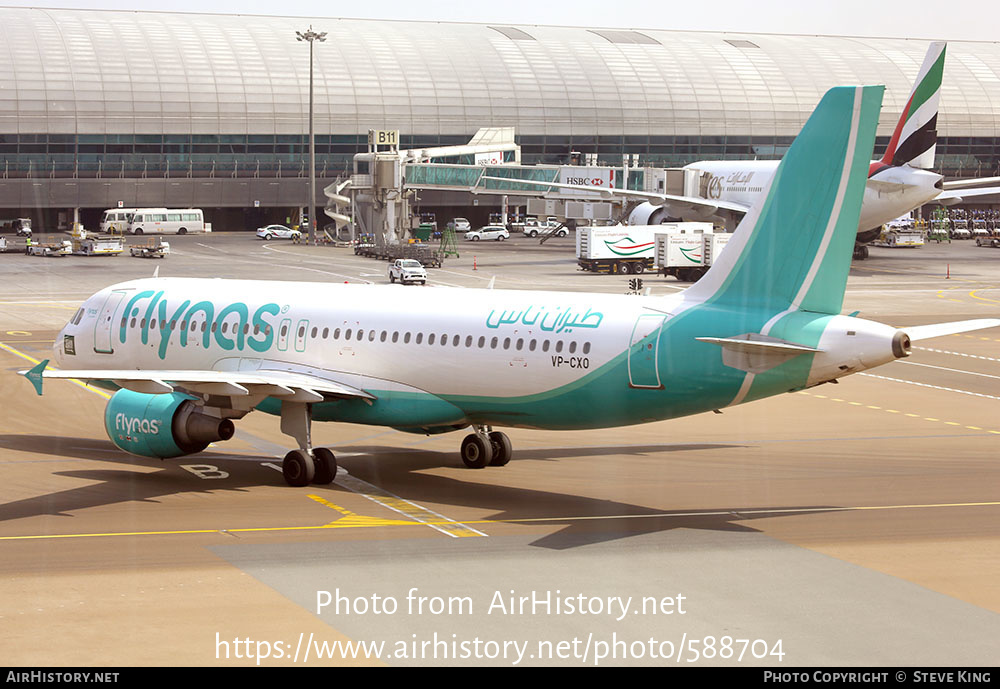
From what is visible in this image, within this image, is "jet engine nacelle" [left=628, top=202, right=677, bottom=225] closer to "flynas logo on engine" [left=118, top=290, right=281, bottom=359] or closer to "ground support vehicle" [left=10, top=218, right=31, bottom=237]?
"ground support vehicle" [left=10, top=218, right=31, bottom=237]

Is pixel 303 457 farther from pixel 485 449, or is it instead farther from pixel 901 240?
pixel 901 240

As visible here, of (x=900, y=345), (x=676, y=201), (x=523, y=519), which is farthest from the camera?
(x=676, y=201)

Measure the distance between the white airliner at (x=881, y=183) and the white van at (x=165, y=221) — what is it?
188 ft

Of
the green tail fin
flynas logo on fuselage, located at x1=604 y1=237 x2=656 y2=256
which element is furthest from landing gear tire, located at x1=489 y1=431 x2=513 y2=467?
flynas logo on fuselage, located at x1=604 y1=237 x2=656 y2=256

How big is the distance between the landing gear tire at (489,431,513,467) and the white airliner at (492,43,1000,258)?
1887 inches

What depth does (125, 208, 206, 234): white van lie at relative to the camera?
481ft

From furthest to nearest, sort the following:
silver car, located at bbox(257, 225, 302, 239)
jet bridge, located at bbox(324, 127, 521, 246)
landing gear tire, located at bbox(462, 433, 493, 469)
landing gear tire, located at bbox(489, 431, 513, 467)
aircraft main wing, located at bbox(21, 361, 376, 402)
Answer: silver car, located at bbox(257, 225, 302, 239)
jet bridge, located at bbox(324, 127, 521, 246)
landing gear tire, located at bbox(489, 431, 513, 467)
landing gear tire, located at bbox(462, 433, 493, 469)
aircraft main wing, located at bbox(21, 361, 376, 402)

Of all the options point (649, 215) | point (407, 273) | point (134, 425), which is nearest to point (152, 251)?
point (407, 273)

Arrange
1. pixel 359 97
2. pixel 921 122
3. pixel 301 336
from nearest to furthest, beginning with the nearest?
pixel 301 336 → pixel 921 122 → pixel 359 97

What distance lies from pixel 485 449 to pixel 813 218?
10.3 m

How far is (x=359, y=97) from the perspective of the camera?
156500mm

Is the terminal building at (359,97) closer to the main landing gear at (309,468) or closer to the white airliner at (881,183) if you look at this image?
the white airliner at (881,183)

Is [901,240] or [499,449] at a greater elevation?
[901,240]

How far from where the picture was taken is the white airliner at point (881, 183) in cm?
8962
